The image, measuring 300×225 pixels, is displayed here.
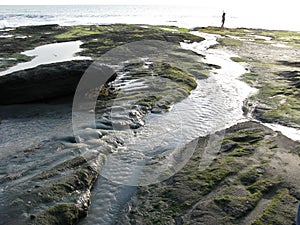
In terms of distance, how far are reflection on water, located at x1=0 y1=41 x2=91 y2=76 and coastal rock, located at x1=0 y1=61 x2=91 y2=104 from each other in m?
6.95

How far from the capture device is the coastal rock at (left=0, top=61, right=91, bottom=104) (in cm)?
1341

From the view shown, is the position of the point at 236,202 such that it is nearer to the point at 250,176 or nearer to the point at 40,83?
the point at 250,176

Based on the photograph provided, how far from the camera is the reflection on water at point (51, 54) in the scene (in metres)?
22.2

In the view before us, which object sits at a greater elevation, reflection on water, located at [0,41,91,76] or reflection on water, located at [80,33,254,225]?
reflection on water, located at [0,41,91,76]

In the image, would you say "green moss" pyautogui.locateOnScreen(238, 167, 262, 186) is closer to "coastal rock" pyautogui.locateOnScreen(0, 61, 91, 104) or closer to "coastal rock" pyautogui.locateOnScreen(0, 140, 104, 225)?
"coastal rock" pyautogui.locateOnScreen(0, 140, 104, 225)

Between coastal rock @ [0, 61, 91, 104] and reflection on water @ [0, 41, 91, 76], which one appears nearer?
coastal rock @ [0, 61, 91, 104]

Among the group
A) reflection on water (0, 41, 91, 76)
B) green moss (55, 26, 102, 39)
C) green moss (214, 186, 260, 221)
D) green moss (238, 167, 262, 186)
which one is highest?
green moss (55, 26, 102, 39)

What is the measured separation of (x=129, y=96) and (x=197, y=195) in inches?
324

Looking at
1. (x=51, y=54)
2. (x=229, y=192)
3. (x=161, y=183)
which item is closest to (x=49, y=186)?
(x=161, y=183)

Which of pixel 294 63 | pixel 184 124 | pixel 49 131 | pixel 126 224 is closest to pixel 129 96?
pixel 184 124

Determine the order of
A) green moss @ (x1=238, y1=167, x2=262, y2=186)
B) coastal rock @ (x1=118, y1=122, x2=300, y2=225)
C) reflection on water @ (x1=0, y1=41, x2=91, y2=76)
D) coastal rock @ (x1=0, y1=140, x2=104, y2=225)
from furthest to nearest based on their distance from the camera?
reflection on water @ (x1=0, y1=41, x2=91, y2=76)
green moss @ (x1=238, y1=167, x2=262, y2=186)
coastal rock @ (x1=118, y1=122, x2=300, y2=225)
coastal rock @ (x1=0, y1=140, x2=104, y2=225)

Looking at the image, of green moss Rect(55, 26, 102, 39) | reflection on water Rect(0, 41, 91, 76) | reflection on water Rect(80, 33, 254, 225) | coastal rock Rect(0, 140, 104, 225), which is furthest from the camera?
green moss Rect(55, 26, 102, 39)

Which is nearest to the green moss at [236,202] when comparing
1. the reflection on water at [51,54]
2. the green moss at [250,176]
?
the green moss at [250,176]

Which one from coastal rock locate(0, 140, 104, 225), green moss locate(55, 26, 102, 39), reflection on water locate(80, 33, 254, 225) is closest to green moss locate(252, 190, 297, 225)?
reflection on water locate(80, 33, 254, 225)
